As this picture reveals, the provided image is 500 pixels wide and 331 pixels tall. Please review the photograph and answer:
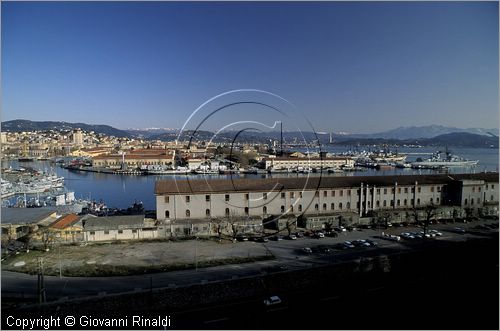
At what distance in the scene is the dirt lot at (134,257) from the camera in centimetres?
478

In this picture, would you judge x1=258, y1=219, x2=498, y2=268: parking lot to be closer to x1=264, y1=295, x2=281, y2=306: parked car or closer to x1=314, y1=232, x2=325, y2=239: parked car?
x1=314, y1=232, x2=325, y2=239: parked car

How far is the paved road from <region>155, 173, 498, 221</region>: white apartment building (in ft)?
4.13

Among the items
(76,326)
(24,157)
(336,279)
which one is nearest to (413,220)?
(336,279)

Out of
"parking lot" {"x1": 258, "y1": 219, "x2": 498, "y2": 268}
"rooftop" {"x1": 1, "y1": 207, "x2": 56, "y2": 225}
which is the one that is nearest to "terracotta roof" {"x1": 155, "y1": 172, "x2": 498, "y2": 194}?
"parking lot" {"x1": 258, "y1": 219, "x2": 498, "y2": 268}

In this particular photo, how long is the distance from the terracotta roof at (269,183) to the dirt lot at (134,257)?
1.21 metres

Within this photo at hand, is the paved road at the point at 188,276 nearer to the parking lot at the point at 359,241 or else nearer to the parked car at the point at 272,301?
the parking lot at the point at 359,241

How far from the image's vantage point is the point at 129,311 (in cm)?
392

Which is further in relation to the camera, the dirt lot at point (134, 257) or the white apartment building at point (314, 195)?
the white apartment building at point (314, 195)

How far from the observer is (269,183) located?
24.5 feet

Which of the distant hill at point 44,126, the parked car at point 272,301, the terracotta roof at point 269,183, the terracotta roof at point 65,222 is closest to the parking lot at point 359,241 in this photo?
the parked car at point 272,301

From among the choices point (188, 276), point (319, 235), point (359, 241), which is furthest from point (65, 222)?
point (359, 241)

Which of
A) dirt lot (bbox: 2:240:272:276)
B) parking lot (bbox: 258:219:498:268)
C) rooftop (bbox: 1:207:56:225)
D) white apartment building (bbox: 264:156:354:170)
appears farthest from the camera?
white apartment building (bbox: 264:156:354:170)

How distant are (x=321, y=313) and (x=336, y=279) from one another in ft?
2.81

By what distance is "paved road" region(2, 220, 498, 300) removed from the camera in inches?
164
